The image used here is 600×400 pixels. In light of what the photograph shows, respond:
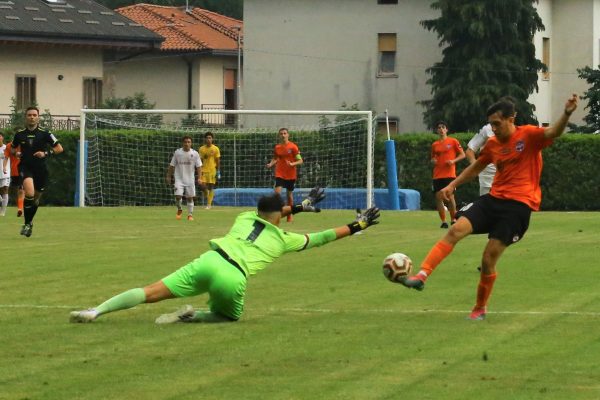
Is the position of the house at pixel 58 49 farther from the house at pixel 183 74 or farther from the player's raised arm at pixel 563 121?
the player's raised arm at pixel 563 121

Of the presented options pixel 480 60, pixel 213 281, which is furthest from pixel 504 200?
pixel 480 60

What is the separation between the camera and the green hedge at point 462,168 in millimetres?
40531

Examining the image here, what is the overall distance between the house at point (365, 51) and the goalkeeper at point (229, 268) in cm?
4765

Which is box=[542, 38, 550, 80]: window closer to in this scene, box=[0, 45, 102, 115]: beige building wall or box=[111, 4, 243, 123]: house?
box=[111, 4, 243, 123]: house

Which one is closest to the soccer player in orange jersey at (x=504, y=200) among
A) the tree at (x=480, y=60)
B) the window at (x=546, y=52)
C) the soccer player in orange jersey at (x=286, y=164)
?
the soccer player in orange jersey at (x=286, y=164)

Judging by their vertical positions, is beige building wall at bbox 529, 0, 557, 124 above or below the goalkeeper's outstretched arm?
above

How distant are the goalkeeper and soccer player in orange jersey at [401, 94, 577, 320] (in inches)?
27.8

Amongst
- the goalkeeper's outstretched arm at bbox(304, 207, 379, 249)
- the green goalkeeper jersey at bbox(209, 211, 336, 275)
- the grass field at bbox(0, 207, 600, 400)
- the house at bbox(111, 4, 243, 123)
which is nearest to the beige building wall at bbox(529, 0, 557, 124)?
the house at bbox(111, 4, 243, 123)

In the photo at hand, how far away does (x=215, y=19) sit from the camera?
76.1 m

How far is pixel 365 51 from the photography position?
6053 centimetres

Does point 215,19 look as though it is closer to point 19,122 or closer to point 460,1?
point 460,1

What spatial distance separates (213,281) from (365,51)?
162ft

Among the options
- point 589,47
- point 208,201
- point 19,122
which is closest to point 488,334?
point 208,201

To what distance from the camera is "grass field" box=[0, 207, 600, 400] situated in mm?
9055
